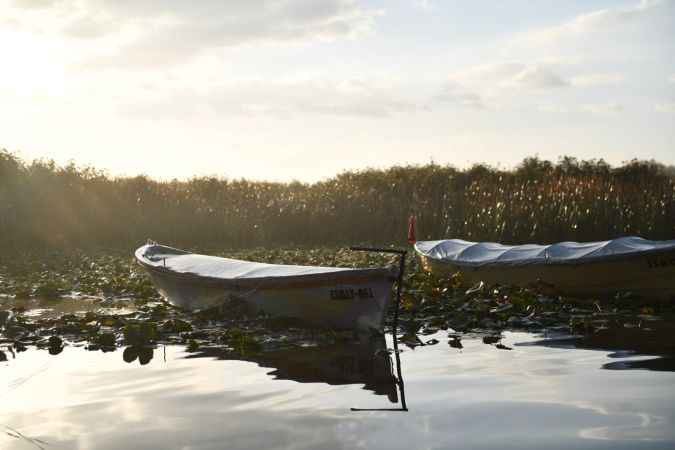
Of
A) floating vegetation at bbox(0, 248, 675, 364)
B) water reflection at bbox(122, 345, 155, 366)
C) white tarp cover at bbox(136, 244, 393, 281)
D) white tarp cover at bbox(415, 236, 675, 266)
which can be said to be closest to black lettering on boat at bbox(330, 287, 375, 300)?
white tarp cover at bbox(136, 244, 393, 281)

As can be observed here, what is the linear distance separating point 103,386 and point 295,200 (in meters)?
21.4

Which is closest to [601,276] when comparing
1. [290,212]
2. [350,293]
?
[350,293]

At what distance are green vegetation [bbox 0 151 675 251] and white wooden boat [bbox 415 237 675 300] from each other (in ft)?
26.5

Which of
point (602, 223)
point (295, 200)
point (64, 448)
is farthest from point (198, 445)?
point (295, 200)

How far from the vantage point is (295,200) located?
2911cm

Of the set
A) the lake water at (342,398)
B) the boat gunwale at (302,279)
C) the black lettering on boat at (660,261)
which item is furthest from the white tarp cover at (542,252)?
the boat gunwale at (302,279)

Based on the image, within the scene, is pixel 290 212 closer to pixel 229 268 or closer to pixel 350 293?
pixel 229 268

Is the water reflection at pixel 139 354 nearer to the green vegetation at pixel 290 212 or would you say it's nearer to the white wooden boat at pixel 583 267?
the white wooden boat at pixel 583 267

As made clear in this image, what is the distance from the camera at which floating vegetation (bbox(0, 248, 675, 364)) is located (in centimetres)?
998

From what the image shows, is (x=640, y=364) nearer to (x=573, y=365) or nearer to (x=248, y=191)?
(x=573, y=365)

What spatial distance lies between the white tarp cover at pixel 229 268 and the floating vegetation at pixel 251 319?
0.52m

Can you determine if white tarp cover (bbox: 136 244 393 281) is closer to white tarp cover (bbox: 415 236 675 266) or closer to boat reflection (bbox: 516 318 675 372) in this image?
boat reflection (bbox: 516 318 675 372)

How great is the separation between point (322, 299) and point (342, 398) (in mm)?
3065

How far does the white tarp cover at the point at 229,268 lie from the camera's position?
9938mm
